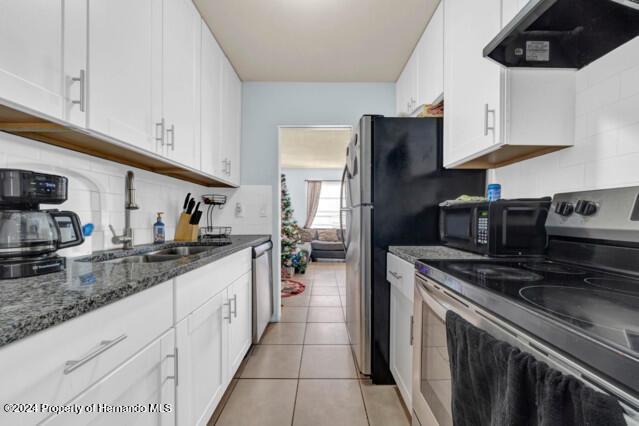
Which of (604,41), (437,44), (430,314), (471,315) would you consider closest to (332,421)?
(430,314)

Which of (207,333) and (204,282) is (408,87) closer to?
(204,282)

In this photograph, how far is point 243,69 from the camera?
110 inches

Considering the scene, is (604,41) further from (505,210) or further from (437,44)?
(437,44)

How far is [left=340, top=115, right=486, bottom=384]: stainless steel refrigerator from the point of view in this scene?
1.91m

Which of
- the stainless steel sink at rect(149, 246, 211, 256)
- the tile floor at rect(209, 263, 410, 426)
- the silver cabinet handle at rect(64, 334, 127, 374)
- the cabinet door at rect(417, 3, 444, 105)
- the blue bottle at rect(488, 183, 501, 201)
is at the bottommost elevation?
the tile floor at rect(209, 263, 410, 426)

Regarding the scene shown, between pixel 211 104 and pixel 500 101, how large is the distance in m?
1.87

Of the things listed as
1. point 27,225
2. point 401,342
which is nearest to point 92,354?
point 27,225

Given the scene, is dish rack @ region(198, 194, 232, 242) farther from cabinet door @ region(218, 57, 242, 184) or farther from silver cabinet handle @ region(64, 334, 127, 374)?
silver cabinet handle @ region(64, 334, 127, 374)

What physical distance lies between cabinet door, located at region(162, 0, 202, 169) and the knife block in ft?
1.54

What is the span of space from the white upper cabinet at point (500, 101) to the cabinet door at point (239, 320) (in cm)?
152

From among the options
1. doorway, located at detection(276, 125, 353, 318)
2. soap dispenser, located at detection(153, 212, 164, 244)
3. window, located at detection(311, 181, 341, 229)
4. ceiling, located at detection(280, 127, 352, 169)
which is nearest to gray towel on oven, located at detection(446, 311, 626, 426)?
soap dispenser, located at detection(153, 212, 164, 244)

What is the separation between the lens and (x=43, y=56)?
0.90 m

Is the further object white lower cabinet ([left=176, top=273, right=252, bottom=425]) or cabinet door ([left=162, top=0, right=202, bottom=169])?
cabinet door ([left=162, top=0, right=202, bottom=169])

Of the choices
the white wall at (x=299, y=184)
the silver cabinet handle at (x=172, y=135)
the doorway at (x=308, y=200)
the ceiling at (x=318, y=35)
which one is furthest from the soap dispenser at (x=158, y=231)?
the white wall at (x=299, y=184)
